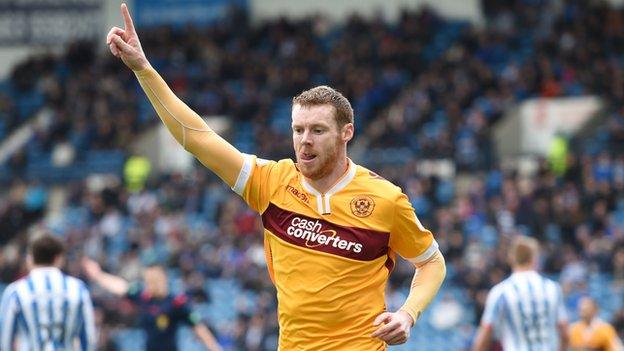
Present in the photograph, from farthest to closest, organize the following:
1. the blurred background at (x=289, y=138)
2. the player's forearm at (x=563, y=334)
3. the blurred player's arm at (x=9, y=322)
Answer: the blurred background at (x=289, y=138), the player's forearm at (x=563, y=334), the blurred player's arm at (x=9, y=322)

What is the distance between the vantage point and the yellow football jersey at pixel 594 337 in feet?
43.4

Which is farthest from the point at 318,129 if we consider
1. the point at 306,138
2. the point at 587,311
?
Result: the point at 587,311

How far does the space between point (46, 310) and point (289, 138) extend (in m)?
15.8

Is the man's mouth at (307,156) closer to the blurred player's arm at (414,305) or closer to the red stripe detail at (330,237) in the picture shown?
the red stripe detail at (330,237)

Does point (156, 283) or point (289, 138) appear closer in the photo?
point (156, 283)


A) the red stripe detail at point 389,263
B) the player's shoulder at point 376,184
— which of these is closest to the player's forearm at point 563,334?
the red stripe detail at point 389,263

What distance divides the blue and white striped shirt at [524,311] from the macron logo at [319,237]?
4.83 meters

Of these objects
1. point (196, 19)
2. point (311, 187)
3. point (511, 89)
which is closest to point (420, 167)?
point (511, 89)

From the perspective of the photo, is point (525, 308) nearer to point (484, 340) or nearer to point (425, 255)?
point (484, 340)

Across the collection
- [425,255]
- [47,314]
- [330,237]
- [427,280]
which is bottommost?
[47,314]

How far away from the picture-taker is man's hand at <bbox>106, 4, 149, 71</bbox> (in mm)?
5457

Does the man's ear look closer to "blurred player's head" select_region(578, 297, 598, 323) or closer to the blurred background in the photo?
"blurred player's head" select_region(578, 297, 598, 323)

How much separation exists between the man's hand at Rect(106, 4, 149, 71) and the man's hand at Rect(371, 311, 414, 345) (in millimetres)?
1444

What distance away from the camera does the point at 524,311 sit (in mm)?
10289
